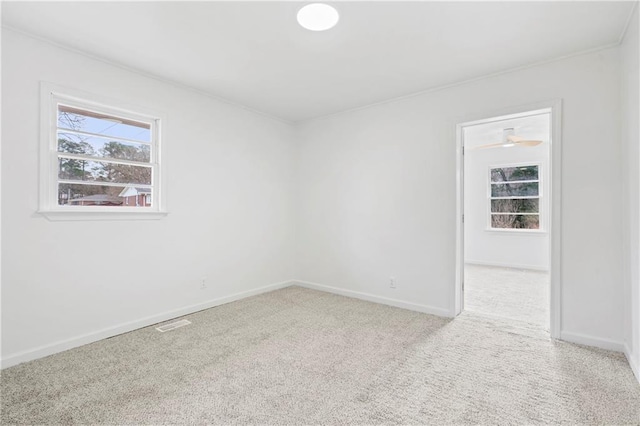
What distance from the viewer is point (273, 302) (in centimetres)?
393

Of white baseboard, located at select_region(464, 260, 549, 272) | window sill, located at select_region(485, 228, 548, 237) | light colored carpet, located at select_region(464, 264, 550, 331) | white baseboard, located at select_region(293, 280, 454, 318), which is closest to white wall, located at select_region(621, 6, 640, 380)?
light colored carpet, located at select_region(464, 264, 550, 331)

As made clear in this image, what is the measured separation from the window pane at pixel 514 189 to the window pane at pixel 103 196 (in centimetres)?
662

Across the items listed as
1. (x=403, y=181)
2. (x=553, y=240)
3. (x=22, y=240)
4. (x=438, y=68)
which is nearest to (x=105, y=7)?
(x=22, y=240)

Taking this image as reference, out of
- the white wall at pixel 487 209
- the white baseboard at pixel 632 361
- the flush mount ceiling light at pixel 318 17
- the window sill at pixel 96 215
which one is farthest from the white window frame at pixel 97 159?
the white wall at pixel 487 209

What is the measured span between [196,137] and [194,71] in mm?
758

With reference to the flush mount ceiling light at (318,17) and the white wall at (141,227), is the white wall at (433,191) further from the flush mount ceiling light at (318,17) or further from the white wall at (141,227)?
the flush mount ceiling light at (318,17)

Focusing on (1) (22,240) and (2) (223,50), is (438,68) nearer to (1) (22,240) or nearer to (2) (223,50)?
(2) (223,50)

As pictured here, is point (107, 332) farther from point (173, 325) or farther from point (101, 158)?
point (101, 158)

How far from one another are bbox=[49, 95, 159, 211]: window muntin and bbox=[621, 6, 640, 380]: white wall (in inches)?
158

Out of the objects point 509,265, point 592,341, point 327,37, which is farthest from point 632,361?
point 509,265

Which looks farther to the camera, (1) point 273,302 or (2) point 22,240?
(1) point 273,302

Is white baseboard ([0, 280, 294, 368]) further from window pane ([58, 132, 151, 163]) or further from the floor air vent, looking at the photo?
window pane ([58, 132, 151, 163])

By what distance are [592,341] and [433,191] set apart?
188 centimetres

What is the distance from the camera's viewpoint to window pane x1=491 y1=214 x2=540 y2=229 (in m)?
6.39
